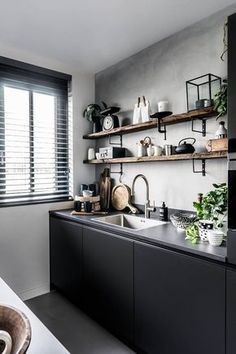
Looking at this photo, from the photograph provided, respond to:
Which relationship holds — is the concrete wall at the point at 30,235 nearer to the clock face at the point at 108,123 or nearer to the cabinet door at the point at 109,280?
the clock face at the point at 108,123

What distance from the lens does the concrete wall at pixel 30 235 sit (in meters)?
2.54

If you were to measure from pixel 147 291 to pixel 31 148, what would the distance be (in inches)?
Answer: 73.2

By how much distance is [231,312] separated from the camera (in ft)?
4.31

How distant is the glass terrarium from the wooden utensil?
104 centimetres

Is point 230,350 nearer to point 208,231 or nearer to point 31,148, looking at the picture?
point 208,231

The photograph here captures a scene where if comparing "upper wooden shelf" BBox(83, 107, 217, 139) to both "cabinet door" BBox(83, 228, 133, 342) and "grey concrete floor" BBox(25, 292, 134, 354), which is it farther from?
"grey concrete floor" BBox(25, 292, 134, 354)

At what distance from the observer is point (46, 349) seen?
76cm

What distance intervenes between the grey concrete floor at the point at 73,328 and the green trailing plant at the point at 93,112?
6.50 ft

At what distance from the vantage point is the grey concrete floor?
193cm

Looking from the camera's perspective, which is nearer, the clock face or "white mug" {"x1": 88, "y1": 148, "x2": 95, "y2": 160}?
the clock face

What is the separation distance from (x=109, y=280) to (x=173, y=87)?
5.69 feet

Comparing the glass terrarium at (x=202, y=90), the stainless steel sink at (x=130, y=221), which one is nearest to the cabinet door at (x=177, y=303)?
the stainless steel sink at (x=130, y=221)

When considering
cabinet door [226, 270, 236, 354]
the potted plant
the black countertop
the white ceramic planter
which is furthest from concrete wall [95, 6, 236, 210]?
cabinet door [226, 270, 236, 354]

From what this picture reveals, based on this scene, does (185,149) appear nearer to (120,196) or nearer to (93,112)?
(120,196)
